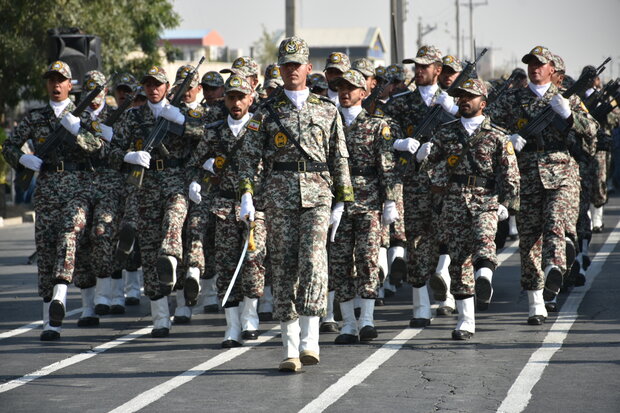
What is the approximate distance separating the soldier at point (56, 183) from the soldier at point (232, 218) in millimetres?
1066

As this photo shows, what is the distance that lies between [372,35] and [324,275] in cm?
13118

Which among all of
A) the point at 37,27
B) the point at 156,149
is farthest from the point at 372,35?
Result: the point at 156,149

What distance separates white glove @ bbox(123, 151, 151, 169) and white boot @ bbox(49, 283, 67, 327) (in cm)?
129

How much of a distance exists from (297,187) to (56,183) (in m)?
3.00

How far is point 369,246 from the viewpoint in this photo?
1009 cm

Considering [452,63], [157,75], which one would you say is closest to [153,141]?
[157,75]

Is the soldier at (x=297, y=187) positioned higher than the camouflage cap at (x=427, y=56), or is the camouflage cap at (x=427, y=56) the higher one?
the camouflage cap at (x=427, y=56)

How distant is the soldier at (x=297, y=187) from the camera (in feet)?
29.0

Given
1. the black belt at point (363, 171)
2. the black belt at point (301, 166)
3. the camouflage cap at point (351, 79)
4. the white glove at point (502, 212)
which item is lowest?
the white glove at point (502, 212)

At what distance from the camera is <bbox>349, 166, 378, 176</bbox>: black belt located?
1043cm

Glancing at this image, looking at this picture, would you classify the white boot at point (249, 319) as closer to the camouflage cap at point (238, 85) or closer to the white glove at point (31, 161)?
the camouflage cap at point (238, 85)

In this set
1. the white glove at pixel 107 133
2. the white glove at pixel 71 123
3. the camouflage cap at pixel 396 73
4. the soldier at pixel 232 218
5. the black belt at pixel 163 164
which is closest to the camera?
the soldier at pixel 232 218

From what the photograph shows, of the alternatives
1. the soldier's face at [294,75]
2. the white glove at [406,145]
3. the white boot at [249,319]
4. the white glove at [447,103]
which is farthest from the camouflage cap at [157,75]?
the white glove at [447,103]

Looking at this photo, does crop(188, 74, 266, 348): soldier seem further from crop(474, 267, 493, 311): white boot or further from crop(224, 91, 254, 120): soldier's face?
crop(474, 267, 493, 311): white boot
